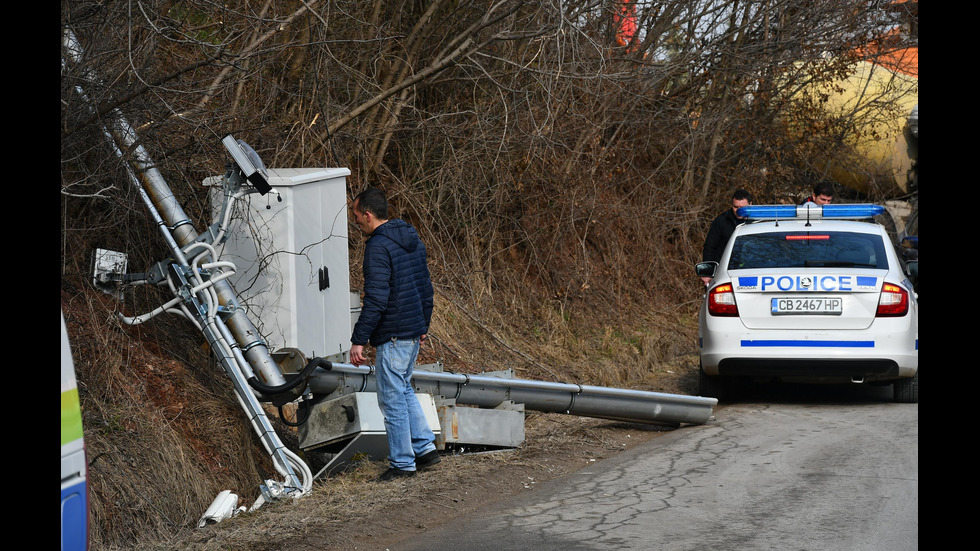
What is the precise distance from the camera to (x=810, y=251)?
9.84m

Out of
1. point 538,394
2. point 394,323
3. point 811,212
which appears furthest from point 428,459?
point 811,212

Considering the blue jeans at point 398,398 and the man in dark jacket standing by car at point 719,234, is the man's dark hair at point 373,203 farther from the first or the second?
the man in dark jacket standing by car at point 719,234

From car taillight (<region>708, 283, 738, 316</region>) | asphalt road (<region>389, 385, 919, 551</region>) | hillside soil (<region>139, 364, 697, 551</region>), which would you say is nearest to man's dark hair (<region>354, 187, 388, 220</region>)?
hillside soil (<region>139, 364, 697, 551</region>)

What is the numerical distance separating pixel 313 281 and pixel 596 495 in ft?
8.56

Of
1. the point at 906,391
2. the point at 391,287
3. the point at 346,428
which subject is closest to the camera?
the point at 391,287

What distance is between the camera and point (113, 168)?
704cm

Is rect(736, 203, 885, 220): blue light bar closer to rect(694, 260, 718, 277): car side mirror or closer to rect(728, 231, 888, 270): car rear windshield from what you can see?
rect(728, 231, 888, 270): car rear windshield

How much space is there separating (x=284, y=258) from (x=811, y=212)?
19.2 feet

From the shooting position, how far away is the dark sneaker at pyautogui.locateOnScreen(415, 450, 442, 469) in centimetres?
701

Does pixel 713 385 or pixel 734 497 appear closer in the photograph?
pixel 734 497

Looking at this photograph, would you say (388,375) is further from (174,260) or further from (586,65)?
(586,65)

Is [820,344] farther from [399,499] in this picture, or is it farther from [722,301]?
[399,499]

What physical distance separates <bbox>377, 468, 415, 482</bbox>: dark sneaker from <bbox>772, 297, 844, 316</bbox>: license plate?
428 centimetres

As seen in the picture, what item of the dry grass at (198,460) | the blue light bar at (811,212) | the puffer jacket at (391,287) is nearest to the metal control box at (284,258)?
the puffer jacket at (391,287)
